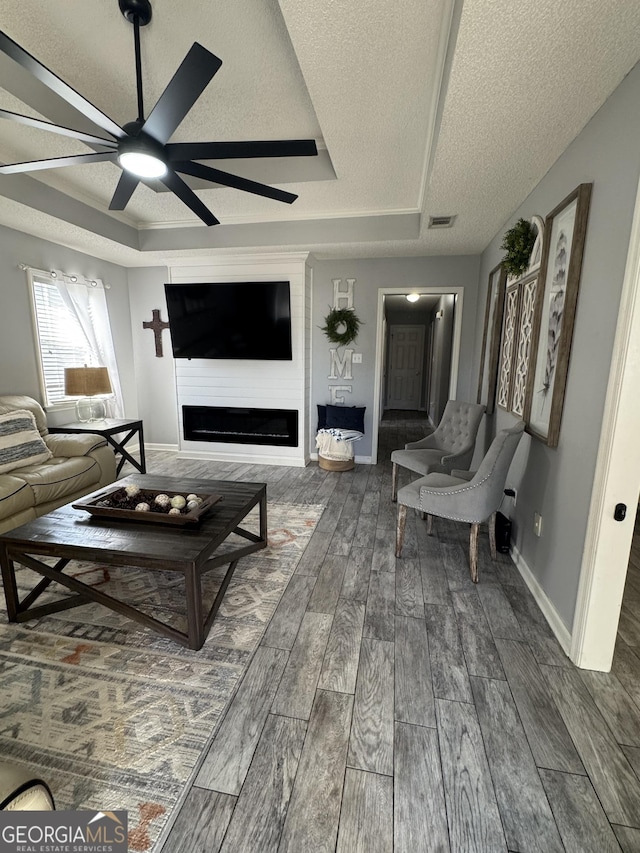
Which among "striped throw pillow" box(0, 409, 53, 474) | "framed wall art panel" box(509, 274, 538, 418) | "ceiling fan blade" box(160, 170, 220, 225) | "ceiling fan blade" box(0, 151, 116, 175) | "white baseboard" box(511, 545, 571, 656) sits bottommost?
"white baseboard" box(511, 545, 571, 656)

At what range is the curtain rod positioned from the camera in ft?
12.4

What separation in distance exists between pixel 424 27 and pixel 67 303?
4.19m

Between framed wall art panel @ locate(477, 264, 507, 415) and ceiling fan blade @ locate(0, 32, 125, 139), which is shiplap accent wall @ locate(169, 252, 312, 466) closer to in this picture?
framed wall art panel @ locate(477, 264, 507, 415)

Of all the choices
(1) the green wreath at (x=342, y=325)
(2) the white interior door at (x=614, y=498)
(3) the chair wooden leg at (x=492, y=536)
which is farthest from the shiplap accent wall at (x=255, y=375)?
(2) the white interior door at (x=614, y=498)

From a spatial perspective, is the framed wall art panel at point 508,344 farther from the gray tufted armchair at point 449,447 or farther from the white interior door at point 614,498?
the white interior door at point 614,498

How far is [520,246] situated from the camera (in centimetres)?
262

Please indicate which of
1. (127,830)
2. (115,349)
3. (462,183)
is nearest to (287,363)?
(115,349)

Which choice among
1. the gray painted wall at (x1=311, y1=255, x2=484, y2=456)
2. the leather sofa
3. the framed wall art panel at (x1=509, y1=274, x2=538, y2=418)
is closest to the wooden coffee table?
the leather sofa

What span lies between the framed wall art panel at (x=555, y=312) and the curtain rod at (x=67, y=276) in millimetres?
4516

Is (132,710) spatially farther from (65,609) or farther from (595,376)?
(595,376)

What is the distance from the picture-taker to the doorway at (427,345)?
4555 millimetres

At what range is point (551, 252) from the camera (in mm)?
2242

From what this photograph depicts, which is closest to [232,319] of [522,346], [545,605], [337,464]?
[337,464]

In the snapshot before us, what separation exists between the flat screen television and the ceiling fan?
225 centimetres
